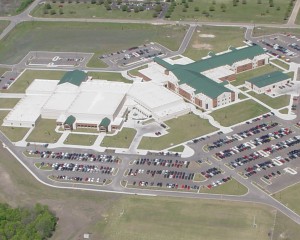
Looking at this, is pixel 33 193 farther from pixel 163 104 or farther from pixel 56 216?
pixel 163 104

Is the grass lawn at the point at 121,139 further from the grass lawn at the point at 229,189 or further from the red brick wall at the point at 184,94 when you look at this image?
the grass lawn at the point at 229,189

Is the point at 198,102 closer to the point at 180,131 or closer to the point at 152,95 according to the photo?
the point at 152,95

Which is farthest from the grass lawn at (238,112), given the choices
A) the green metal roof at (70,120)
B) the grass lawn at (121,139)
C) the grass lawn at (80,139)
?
the green metal roof at (70,120)

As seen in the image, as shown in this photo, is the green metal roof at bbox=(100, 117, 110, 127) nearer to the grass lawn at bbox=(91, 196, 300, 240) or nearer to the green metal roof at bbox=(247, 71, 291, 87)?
the grass lawn at bbox=(91, 196, 300, 240)

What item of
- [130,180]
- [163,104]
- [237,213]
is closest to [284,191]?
[237,213]

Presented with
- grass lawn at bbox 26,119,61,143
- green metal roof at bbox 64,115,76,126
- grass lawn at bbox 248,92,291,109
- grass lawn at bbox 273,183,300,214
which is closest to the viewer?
grass lawn at bbox 273,183,300,214

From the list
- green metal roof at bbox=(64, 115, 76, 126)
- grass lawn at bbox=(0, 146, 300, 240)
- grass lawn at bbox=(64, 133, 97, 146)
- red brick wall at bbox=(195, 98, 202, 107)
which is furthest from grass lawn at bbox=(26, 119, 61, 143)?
red brick wall at bbox=(195, 98, 202, 107)

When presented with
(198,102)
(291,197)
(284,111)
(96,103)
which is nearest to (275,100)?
(284,111)

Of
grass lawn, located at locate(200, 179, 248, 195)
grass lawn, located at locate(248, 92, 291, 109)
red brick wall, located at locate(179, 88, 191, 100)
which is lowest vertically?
grass lawn, located at locate(248, 92, 291, 109)
